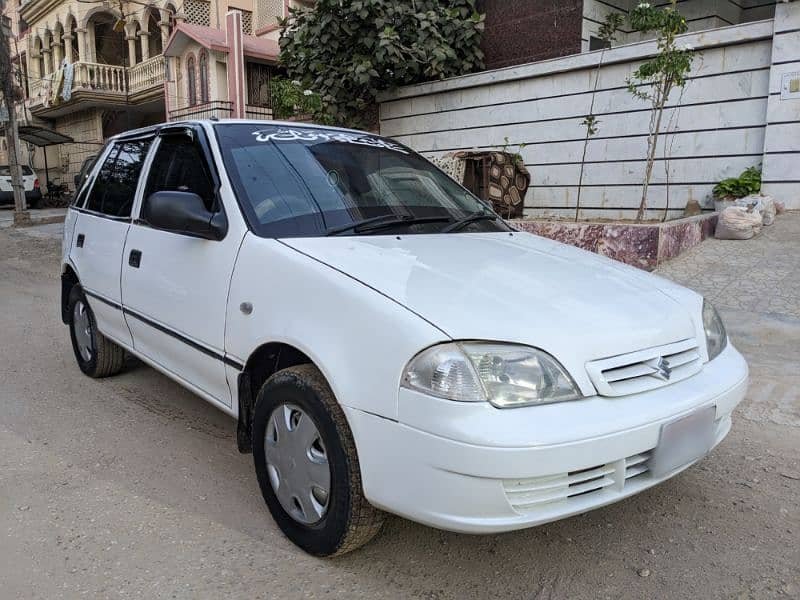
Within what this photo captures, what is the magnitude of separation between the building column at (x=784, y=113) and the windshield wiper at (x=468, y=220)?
5290mm

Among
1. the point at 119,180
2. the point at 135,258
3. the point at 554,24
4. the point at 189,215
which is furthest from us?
the point at 554,24

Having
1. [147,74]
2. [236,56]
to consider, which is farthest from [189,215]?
[147,74]

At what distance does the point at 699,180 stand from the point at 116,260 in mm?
6928

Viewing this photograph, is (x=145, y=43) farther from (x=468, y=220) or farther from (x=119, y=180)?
(x=468, y=220)

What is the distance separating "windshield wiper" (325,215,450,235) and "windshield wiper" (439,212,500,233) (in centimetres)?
8

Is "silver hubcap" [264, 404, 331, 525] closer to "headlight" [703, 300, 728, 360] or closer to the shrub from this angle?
"headlight" [703, 300, 728, 360]

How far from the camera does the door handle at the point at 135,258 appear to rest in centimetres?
349

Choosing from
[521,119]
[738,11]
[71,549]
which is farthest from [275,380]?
[738,11]

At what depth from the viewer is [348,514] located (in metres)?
2.17

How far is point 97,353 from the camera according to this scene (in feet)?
14.3

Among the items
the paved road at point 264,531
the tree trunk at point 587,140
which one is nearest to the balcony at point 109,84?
the tree trunk at point 587,140

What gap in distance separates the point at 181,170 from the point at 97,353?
1.68 metres

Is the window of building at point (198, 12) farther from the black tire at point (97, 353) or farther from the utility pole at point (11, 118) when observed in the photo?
the black tire at point (97, 353)

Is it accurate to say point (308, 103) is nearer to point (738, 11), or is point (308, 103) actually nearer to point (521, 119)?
point (521, 119)
